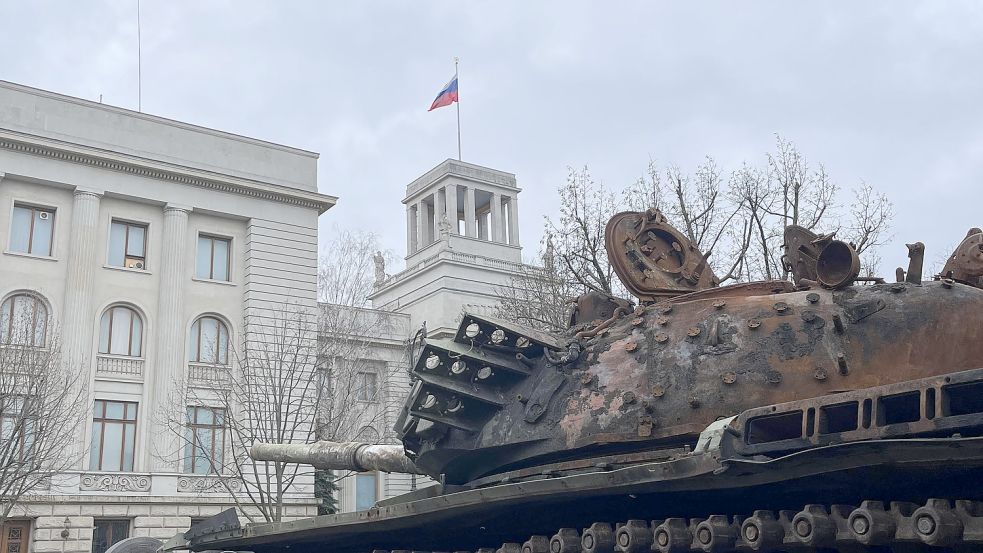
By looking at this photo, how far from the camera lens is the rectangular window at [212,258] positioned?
111ft

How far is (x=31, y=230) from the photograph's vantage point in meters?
31.2

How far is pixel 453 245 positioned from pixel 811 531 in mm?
42429

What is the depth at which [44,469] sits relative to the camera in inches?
1064

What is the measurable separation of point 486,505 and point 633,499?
113cm

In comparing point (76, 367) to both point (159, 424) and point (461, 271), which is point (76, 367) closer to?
point (159, 424)

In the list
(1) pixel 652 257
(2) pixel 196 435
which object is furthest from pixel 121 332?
(1) pixel 652 257

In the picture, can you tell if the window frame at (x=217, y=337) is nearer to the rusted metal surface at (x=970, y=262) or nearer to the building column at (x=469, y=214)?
the building column at (x=469, y=214)

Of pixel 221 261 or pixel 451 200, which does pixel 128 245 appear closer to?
pixel 221 261

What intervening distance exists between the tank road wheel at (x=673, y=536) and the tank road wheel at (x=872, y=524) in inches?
44.0

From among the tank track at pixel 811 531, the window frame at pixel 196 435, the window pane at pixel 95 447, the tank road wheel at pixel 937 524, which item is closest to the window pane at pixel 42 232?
the window pane at pixel 95 447

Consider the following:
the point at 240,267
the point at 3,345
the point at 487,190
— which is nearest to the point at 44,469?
the point at 3,345

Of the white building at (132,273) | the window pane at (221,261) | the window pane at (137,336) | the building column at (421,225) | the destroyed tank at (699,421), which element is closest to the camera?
the destroyed tank at (699,421)

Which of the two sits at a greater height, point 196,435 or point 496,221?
point 496,221

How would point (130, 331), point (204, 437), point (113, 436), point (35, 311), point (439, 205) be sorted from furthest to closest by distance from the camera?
point (439, 205)
point (130, 331)
point (113, 436)
point (204, 437)
point (35, 311)
